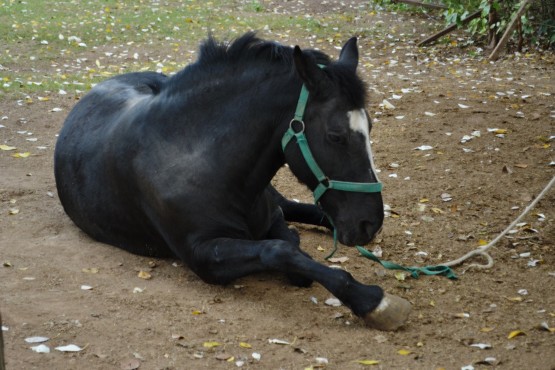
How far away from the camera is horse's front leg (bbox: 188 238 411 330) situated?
15.3ft

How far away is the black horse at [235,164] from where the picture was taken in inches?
187

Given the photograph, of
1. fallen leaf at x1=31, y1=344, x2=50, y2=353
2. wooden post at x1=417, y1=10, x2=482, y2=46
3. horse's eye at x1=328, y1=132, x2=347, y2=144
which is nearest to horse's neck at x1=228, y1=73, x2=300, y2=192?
horse's eye at x1=328, y1=132, x2=347, y2=144

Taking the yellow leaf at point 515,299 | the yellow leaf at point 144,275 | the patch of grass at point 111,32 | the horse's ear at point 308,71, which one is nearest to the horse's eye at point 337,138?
the horse's ear at point 308,71

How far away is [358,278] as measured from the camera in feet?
18.3

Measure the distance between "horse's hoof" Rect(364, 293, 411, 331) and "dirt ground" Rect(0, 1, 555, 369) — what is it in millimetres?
62

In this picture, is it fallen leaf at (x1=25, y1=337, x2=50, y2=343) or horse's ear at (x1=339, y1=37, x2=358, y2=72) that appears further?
A: horse's ear at (x1=339, y1=37, x2=358, y2=72)

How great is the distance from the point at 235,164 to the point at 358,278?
123 centimetres

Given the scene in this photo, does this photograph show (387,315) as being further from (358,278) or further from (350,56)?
(350,56)

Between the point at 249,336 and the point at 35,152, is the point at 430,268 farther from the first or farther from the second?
the point at 35,152

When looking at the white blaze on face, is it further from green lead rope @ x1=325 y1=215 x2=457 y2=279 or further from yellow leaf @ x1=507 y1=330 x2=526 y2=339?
yellow leaf @ x1=507 y1=330 x2=526 y2=339

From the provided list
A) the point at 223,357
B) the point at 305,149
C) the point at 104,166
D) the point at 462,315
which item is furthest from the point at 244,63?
the point at 462,315

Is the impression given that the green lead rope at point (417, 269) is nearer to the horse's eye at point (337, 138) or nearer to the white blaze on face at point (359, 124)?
the white blaze on face at point (359, 124)

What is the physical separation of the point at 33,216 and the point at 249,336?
2.94 meters

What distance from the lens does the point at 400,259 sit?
5.98 m
